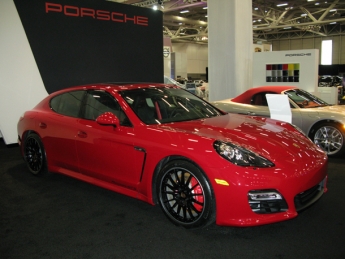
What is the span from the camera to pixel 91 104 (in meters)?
3.91

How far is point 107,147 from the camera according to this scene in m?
3.52

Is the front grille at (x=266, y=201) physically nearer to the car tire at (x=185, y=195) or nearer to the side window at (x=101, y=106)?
the car tire at (x=185, y=195)

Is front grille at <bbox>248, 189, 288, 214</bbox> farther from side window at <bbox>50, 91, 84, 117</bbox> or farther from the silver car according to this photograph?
the silver car

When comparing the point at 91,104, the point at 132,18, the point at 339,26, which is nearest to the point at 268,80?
the point at 132,18

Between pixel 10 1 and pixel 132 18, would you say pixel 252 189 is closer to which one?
pixel 10 1

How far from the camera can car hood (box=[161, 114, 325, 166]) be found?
296cm

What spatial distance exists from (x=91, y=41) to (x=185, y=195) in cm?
626

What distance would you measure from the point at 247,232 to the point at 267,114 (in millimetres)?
3841

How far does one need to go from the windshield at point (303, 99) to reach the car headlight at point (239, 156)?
3854 mm

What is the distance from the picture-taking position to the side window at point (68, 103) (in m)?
4.09

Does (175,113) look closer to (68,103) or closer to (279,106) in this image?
(68,103)

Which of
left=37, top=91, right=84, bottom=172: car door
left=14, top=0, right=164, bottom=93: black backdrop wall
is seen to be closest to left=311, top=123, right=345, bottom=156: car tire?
left=37, top=91, right=84, bottom=172: car door

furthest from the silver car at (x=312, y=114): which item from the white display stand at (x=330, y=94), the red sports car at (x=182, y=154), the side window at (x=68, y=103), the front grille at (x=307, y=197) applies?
the white display stand at (x=330, y=94)

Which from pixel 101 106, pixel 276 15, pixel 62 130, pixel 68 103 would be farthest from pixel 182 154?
pixel 276 15
